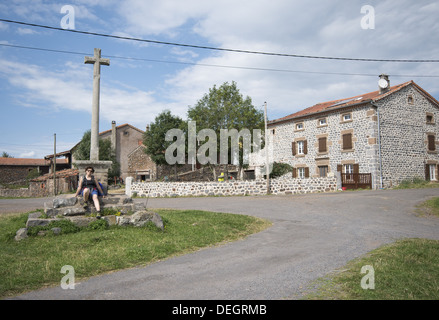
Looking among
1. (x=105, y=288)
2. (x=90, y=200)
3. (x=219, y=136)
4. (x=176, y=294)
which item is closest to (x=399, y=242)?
(x=176, y=294)

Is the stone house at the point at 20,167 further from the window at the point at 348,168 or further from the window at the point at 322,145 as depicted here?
Answer: the window at the point at 348,168

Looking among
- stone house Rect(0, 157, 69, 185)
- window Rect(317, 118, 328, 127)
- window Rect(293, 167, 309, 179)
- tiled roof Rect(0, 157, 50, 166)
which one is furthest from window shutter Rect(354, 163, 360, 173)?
tiled roof Rect(0, 157, 50, 166)

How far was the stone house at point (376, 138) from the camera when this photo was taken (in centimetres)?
2473

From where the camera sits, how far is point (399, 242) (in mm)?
6453

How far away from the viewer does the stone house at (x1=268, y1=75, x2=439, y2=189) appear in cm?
2473

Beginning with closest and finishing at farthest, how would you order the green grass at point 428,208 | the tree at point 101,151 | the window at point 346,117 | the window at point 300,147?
1. the green grass at point 428,208
2. the window at point 346,117
3. the window at point 300,147
4. the tree at point 101,151

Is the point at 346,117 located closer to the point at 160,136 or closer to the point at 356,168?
the point at 356,168

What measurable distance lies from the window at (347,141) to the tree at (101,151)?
26013 millimetres

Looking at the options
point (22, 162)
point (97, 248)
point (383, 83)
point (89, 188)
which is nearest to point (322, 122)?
point (383, 83)

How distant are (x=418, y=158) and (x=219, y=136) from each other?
58.0 ft

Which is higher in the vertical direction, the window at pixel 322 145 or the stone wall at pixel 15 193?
the window at pixel 322 145

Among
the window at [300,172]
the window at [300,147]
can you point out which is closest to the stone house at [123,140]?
the window at [300,147]

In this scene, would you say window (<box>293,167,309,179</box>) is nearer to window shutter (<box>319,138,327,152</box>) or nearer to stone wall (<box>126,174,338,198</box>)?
window shutter (<box>319,138,327,152</box>)

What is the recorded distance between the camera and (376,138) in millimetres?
24516
